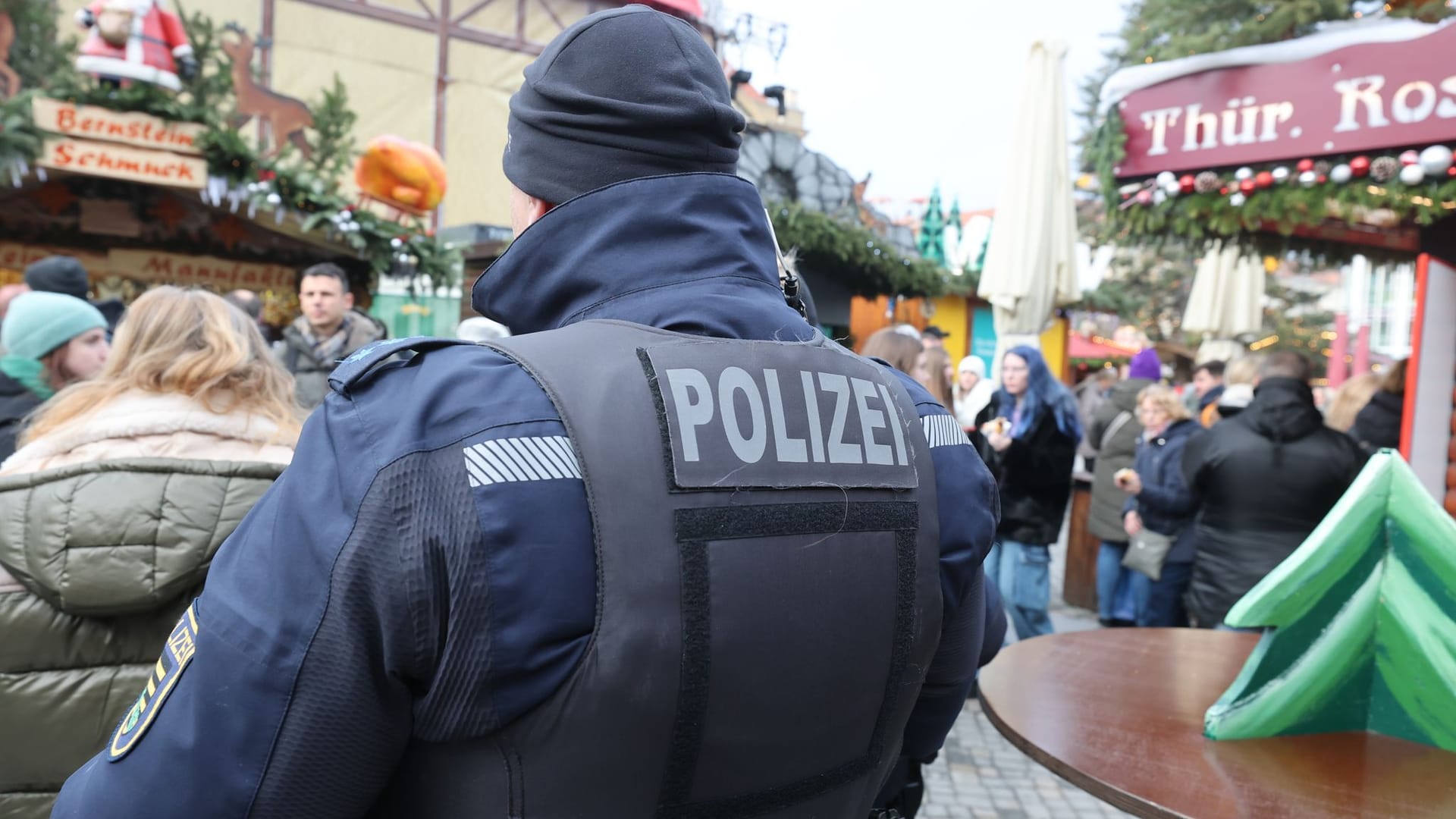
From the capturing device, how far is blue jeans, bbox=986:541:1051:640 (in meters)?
5.31

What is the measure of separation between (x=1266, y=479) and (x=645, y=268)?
12.5 ft

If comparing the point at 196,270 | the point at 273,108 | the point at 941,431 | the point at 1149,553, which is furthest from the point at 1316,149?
the point at 273,108

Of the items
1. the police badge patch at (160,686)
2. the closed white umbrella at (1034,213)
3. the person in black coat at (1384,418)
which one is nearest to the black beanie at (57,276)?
the police badge patch at (160,686)

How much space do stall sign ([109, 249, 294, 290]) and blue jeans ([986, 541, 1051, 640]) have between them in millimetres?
6366

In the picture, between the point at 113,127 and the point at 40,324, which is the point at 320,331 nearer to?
the point at 40,324

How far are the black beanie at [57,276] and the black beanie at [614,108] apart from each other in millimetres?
4180

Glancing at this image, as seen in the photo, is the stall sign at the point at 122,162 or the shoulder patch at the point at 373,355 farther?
the stall sign at the point at 122,162

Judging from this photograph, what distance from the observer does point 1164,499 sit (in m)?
4.95

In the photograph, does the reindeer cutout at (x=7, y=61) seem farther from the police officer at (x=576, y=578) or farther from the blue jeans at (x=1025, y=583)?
the police officer at (x=576, y=578)

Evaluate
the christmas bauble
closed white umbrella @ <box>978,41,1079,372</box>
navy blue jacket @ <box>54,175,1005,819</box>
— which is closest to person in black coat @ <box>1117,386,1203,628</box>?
the christmas bauble

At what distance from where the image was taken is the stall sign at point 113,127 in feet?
19.9

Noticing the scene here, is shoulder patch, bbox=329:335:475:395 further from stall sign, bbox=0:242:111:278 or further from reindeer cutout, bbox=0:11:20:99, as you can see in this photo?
stall sign, bbox=0:242:111:278

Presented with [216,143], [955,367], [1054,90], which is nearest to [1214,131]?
[1054,90]

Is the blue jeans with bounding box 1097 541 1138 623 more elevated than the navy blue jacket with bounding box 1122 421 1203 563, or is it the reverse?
the navy blue jacket with bounding box 1122 421 1203 563
